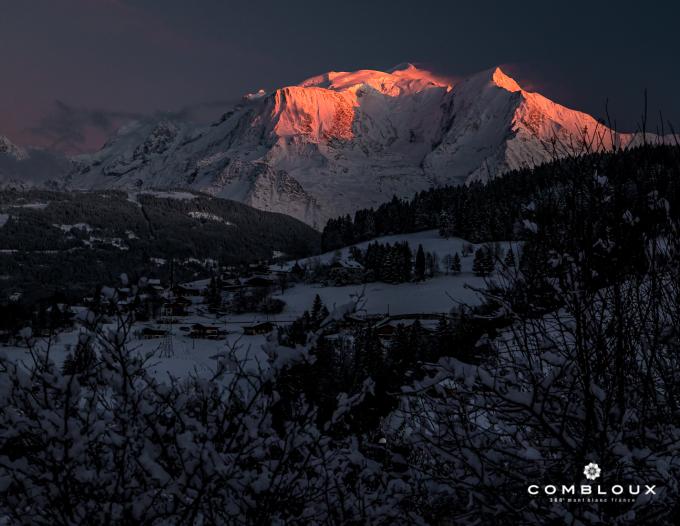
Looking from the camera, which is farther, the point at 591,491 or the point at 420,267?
the point at 420,267

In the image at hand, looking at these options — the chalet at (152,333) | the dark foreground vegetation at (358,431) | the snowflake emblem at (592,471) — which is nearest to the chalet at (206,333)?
the chalet at (152,333)

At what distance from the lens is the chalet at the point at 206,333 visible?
6495 centimetres

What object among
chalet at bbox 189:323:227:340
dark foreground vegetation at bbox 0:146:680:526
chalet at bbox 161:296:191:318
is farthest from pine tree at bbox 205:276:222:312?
dark foreground vegetation at bbox 0:146:680:526

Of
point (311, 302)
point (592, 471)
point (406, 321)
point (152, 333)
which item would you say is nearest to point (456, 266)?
point (311, 302)

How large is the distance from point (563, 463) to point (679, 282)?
2.32 m

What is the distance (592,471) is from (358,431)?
2574 millimetres

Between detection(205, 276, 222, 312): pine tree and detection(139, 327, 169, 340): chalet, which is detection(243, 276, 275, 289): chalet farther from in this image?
detection(139, 327, 169, 340): chalet

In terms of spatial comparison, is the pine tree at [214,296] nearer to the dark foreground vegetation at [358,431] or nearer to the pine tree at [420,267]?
the pine tree at [420,267]

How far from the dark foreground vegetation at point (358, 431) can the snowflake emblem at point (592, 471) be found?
66mm

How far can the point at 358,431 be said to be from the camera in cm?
577

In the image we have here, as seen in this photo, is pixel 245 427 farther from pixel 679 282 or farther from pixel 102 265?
pixel 102 265

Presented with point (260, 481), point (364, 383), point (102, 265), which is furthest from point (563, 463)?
point (102, 265)

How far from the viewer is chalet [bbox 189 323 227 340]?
64.9m

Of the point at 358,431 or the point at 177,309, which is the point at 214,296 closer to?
the point at 177,309
